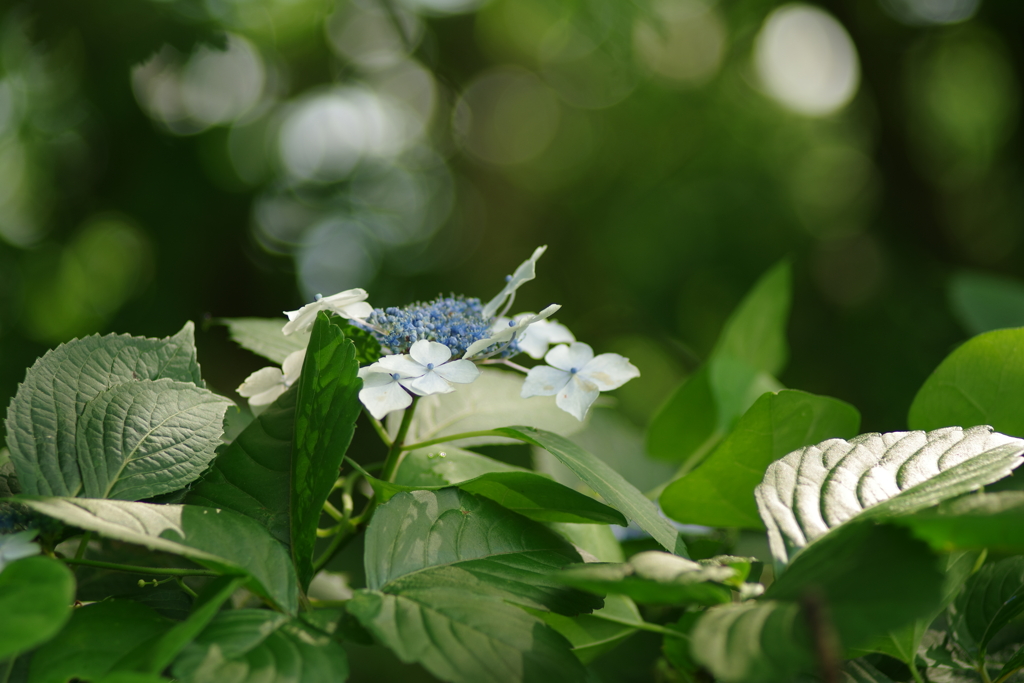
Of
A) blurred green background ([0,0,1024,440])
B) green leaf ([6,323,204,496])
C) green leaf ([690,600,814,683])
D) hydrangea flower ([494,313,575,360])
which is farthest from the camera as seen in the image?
blurred green background ([0,0,1024,440])

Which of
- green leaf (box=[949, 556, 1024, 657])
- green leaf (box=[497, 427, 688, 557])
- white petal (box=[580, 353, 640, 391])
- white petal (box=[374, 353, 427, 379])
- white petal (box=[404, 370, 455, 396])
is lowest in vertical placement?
green leaf (box=[949, 556, 1024, 657])

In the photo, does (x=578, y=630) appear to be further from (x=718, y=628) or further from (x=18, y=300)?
(x=18, y=300)

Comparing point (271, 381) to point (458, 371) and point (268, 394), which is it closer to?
point (268, 394)

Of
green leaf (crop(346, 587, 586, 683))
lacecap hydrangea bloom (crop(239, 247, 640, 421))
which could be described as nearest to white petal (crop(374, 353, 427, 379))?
lacecap hydrangea bloom (crop(239, 247, 640, 421))

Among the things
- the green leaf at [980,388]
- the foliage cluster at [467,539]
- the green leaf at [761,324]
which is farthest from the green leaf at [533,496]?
the green leaf at [761,324]

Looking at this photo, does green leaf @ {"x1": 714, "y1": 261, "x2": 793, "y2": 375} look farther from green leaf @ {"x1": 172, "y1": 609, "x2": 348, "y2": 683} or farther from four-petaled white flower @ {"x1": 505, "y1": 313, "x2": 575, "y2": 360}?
green leaf @ {"x1": 172, "y1": 609, "x2": 348, "y2": 683}

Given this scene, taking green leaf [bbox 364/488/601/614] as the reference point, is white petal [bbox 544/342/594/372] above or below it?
above

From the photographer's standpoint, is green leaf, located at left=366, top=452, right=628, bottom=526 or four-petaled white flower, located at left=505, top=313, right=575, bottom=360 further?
four-petaled white flower, located at left=505, top=313, right=575, bottom=360
